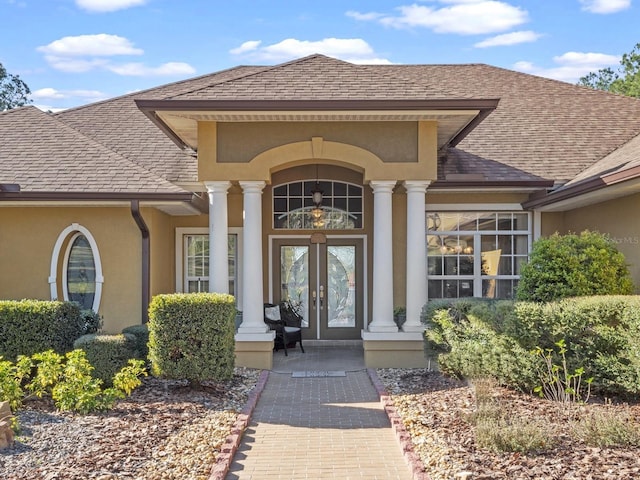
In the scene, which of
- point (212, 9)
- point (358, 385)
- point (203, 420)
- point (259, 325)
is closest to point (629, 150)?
point (358, 385)

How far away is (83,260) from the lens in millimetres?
11203

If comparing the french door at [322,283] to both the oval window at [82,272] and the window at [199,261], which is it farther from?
the oval window at [82,272]

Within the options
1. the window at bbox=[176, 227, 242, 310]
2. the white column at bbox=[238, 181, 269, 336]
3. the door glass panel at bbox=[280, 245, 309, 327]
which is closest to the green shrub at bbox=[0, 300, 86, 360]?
the white column at bbox=[238, 181, 269, 336]

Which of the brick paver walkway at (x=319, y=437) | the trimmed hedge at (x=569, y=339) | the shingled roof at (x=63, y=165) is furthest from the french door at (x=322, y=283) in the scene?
the trimmed hedge at (x=569, y=339)

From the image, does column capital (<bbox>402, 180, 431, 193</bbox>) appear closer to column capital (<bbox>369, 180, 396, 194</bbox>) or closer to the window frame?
column capital (<bbox>369, 180, 396, 194</bbox>)

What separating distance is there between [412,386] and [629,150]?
6.20m

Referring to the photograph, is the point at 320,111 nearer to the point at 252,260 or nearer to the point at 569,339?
the point at 252,260

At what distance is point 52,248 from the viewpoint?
11.1 meters

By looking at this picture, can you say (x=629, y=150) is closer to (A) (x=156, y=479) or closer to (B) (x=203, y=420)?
(B) (x=203, y=420)

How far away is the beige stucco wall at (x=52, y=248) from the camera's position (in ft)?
36.2

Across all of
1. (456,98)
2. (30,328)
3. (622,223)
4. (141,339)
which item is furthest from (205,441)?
(622,223)

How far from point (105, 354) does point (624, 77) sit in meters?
28.0

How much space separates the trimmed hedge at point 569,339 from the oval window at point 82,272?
6.60 meters

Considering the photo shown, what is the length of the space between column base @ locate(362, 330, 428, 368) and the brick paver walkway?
3.59 feet
